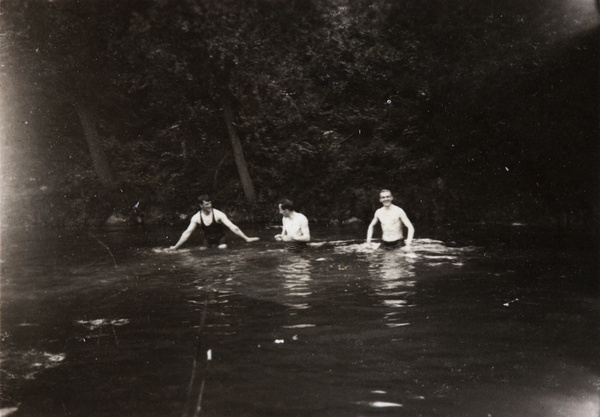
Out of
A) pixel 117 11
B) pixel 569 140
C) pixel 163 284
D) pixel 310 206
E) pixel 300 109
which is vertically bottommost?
pixel 163 284

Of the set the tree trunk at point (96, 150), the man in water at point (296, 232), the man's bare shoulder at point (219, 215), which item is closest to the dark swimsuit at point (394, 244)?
the man in water at point (296, 232)

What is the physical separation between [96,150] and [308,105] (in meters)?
9.20

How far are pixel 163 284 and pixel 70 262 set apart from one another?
13.4 feet

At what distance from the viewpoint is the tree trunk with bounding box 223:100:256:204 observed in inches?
861

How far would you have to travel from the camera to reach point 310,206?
21953mm

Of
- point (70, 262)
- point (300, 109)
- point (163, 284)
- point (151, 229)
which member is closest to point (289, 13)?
point (300, 109)

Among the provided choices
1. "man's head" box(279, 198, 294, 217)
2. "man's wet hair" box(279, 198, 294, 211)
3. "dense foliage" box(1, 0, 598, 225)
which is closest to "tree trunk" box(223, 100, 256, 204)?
"dense foliage" box(1, 0, 598, 225)

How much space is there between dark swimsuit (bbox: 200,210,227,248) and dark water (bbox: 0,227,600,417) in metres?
1.89

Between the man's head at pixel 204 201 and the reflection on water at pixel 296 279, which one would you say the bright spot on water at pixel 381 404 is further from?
the man's head at pixel 204 201

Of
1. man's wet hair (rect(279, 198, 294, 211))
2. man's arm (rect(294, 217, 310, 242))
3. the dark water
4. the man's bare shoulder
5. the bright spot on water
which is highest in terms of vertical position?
man's wet hair (rect(279, 198, 294, 211))

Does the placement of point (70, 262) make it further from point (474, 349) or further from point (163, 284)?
point (474, 349)

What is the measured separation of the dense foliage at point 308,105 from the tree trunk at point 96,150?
0.22ft

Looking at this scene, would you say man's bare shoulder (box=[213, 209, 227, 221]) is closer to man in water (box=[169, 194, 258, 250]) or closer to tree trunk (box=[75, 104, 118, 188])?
man in water (box=[169, 194, 258, 250])

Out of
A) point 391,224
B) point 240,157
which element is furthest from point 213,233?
point 240,157
